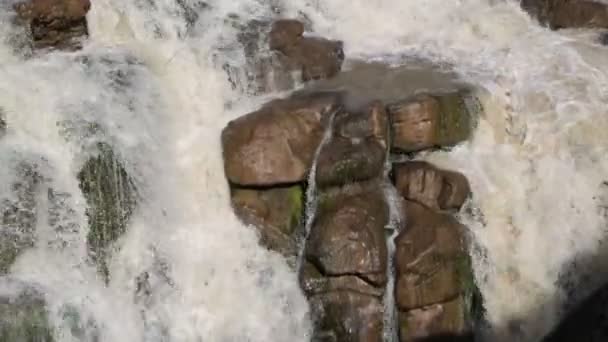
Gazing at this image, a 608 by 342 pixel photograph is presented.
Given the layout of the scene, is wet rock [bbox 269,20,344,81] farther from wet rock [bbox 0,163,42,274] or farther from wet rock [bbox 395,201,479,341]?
wet rock [bbox 0,163,42,274]

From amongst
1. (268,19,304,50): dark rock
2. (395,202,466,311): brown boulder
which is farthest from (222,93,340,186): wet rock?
(268,19,304,50): dark rock

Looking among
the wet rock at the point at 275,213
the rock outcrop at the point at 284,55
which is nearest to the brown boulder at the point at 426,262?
the wet rock at the point at 275,213

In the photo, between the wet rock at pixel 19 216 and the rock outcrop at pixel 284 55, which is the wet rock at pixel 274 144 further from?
the wet rock at pixel 19 216

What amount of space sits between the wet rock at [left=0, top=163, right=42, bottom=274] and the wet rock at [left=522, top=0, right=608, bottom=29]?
22.4 feet

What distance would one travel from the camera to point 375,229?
7293mm

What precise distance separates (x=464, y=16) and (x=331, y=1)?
1679 mm

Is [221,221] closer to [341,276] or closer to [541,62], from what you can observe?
[341,276]

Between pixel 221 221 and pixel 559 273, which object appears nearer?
pixel 221 221

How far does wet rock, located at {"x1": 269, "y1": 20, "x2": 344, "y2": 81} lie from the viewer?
8969 mm

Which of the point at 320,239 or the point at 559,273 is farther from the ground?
the point at 320,239

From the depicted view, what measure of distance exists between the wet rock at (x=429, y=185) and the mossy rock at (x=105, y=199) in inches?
93.3

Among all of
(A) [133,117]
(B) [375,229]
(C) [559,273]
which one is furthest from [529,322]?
(A) [133,117]

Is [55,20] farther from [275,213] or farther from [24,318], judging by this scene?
[24,318]

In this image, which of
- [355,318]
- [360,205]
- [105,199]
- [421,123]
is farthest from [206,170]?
[421,123]
